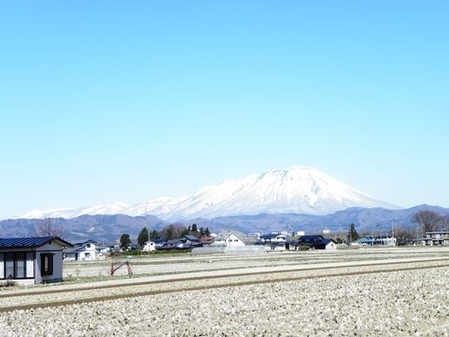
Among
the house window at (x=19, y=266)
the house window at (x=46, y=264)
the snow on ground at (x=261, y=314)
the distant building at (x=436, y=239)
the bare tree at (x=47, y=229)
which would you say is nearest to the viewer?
the snow on ground at (x=261, y=314)

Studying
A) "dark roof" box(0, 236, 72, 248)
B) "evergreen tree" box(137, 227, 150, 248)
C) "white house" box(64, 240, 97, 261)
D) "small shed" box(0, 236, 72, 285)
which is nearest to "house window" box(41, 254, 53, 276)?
"small shed" box(0, 236, 72, 285)

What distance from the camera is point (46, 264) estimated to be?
130ft

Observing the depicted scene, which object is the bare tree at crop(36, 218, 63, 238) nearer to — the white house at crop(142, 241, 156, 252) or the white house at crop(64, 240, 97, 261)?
the white house at crop(64, 240, 97, 261)

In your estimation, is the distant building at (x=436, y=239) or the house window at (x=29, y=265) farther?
the distant building at (x=436, y=239)

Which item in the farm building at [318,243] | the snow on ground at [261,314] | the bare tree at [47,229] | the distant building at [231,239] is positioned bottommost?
the snow on ground at [261,314]

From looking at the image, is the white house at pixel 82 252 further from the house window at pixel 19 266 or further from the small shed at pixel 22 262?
the house window at pixel 19 266

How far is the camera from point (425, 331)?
14.6 metres

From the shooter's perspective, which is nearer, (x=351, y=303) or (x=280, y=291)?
(x=351, y=303)

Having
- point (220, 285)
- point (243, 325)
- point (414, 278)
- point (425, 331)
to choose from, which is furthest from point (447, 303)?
point (220, 285)

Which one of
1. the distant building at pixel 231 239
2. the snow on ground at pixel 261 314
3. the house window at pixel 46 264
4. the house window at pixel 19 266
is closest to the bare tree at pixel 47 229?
the distant building at pixel 231 239

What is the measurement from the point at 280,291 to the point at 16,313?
31.3 feet

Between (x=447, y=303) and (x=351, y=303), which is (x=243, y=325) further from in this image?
(x=447, y=303)

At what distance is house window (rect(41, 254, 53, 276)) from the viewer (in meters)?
39.4

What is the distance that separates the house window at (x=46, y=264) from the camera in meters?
39.4
